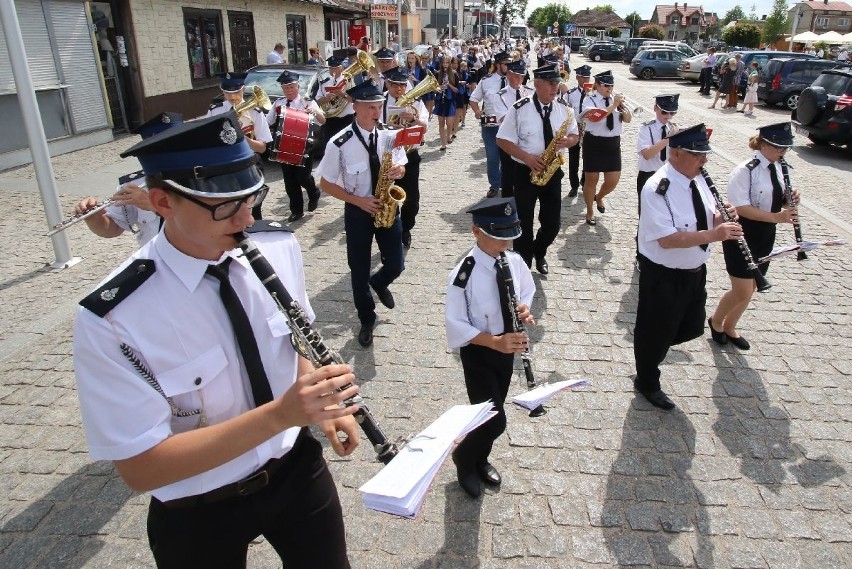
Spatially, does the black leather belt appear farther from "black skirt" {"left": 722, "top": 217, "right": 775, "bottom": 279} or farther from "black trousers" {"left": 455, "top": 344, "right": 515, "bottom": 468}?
"black skirt" {"left": 722, "top": 217, "right": 775, "bottom": 279}

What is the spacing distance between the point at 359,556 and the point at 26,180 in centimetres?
1131

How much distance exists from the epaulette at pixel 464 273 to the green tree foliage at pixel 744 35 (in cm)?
5920

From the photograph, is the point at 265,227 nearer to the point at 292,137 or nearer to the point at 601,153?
the point at 292,137

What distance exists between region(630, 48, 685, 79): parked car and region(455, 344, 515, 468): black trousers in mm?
34337

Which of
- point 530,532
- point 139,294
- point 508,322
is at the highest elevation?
point 139,294

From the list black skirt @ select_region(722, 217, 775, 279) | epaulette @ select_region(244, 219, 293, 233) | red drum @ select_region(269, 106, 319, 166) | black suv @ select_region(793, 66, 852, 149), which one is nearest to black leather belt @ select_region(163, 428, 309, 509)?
epaulette @ select_region(244, 219, 293, 233)

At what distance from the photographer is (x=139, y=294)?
6.09 ft

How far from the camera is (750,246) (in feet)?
17.9

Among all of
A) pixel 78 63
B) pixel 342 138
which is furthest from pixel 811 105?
pixel 78 63

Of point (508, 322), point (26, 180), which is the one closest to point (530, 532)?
point (508, 322)

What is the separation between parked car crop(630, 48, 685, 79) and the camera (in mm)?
33188

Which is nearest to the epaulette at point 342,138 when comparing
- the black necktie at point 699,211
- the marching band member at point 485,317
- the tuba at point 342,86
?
the marching band member at point 485,317

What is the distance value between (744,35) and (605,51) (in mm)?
14614

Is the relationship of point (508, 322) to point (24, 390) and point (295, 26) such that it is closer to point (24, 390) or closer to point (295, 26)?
point (24, 390)
